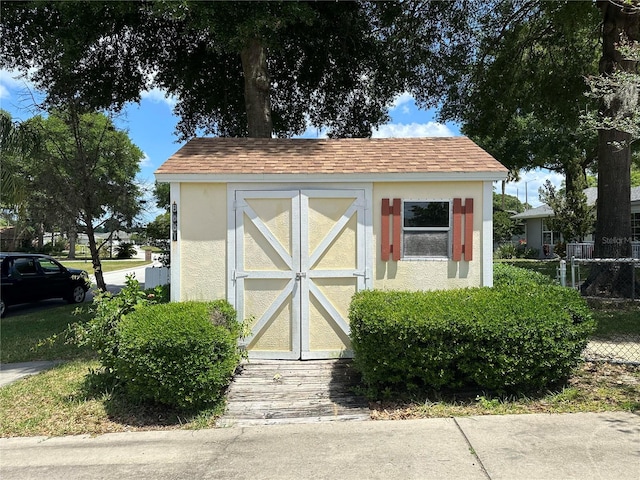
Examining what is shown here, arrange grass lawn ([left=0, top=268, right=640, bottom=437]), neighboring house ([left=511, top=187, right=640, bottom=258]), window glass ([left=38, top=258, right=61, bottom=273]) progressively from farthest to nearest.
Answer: neighboring house ([left=511, top=187, right=640, bottom=258]) → window glass ([left=38, top=258, right=61, bottom=273]) → grass lawn ([left=0, top=268, right=640, bottom=437])

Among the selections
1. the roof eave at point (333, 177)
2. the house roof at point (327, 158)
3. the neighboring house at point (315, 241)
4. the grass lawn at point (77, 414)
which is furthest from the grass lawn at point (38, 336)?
the house roof at point (327, 158)

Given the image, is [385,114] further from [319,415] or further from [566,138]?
[566,138]

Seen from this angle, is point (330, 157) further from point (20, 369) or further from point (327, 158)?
point (20, 369)

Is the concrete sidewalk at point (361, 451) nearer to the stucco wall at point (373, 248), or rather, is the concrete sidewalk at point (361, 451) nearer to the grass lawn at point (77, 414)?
the grass lawn at point (77, 414)

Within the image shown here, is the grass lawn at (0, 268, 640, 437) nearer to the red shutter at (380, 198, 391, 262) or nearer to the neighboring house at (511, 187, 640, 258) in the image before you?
the red shutter at (380, 198, 391, 262)

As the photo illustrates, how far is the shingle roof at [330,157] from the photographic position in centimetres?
610

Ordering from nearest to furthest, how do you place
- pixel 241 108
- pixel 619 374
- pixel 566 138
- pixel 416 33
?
pixel 619 374, pixel 416 33, pixel 241 108, pixel 566 138

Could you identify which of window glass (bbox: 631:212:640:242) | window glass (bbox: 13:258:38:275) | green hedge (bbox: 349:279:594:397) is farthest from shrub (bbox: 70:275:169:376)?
window glass (bbox: 631:212:640:242)

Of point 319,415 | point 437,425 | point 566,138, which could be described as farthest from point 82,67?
point 566,138

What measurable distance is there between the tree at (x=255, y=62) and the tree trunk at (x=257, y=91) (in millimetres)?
23

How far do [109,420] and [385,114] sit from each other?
486 inches

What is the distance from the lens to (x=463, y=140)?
283 inches

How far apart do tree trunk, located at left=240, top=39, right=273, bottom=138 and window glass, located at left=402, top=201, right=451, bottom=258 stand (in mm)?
5353

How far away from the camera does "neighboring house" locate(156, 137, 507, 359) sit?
6.09 meters
